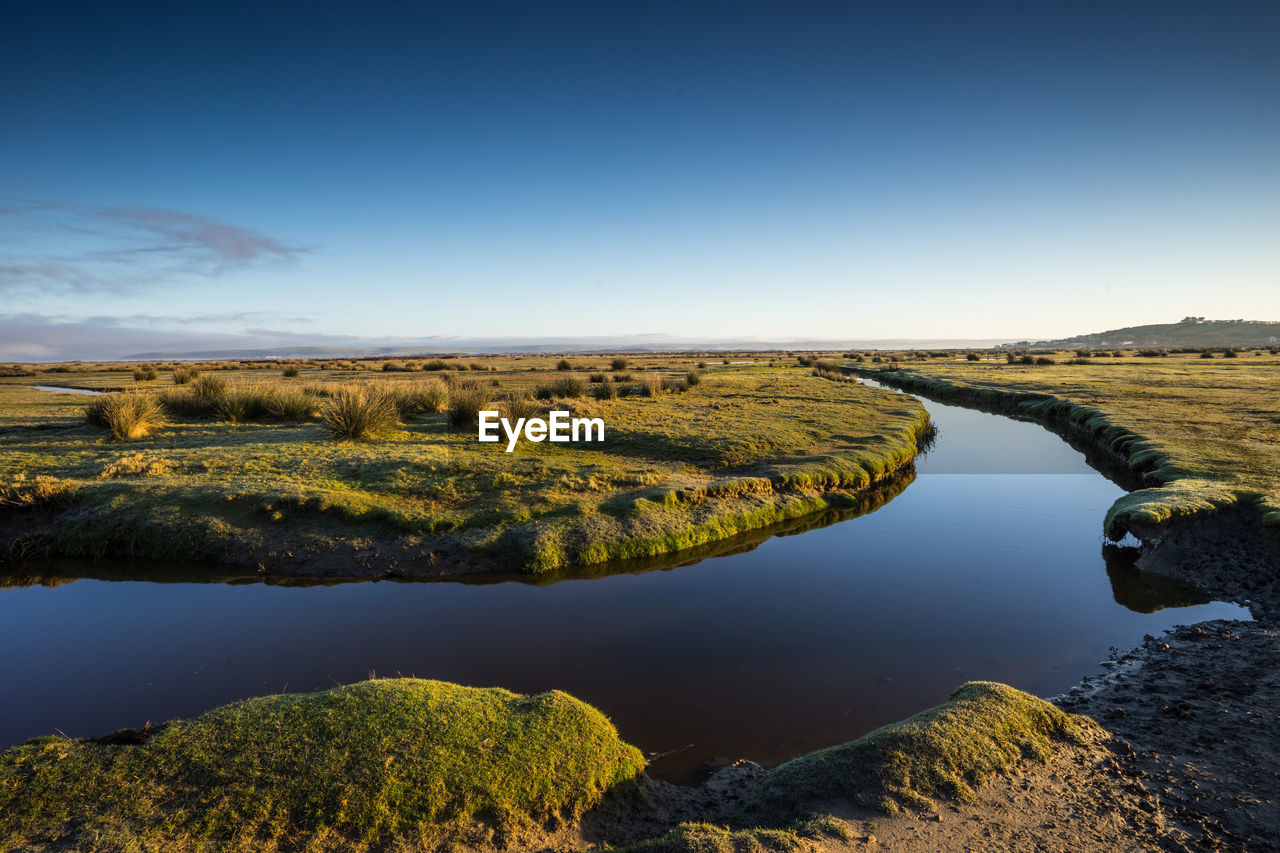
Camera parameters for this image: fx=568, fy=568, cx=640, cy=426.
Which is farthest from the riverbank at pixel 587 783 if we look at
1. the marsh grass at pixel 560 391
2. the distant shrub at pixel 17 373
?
the distant shrub at pixel 17 373

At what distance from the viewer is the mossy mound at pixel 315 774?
4.26 metres

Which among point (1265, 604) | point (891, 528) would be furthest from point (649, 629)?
point (1265, 604)


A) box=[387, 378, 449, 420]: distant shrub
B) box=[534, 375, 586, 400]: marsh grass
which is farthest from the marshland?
box=[534, 375, 586, 400]: marsh grass

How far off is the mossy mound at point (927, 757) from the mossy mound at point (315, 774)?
4.99 feet

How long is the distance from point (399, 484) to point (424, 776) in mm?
9920

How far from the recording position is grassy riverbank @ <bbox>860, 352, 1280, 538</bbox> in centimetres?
1204

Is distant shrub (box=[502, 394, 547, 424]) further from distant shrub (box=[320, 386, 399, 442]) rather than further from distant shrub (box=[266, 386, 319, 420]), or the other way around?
distant shrub (box=[266, 386, 319, 420])

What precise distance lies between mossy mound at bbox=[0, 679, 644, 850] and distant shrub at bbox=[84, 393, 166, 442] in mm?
16956

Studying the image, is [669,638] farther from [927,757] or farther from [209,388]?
[209,388]

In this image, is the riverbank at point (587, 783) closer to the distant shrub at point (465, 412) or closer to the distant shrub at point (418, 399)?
the distant shrub at point (465, 412)

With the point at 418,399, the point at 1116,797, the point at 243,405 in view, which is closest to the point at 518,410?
the point at 418,399

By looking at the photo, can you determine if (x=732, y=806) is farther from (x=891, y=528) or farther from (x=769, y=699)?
(x=891, y=528)

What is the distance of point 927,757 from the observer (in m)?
5.22

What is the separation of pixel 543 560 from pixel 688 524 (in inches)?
138
